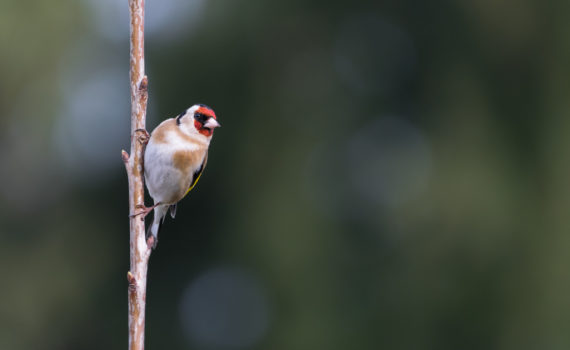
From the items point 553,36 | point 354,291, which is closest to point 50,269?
point 354,291

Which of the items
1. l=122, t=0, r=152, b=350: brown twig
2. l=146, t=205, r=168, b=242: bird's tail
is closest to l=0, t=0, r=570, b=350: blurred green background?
l=146, t=205, r=168, b=242: bird's tail

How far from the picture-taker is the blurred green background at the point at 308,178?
321 inches

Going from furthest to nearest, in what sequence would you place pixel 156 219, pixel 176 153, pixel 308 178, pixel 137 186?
pixel 308 178 < pixel 156 219 < pixel 176 153 < pixel 137 186

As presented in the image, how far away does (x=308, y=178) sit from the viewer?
364 inches

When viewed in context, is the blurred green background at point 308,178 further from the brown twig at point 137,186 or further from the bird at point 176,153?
the brown twig at point 137,186

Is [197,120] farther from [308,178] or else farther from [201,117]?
[308,178]

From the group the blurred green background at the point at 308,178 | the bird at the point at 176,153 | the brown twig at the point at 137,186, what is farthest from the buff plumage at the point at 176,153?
the blurred green background at the point at 308,178

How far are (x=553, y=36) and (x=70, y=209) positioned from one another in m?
6.68

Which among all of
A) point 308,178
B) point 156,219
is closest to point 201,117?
point 156,219

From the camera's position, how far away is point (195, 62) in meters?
10.1

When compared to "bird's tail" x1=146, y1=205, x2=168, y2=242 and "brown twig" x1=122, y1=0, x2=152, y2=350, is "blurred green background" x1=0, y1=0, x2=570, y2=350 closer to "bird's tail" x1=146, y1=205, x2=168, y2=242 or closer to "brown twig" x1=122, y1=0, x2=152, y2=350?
"bird's tail" x1=146, y1=205, x2=168, y2=242

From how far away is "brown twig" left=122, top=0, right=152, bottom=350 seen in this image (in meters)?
2.08

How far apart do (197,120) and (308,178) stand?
6.07 metres

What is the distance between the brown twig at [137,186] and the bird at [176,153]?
1.74 feet
